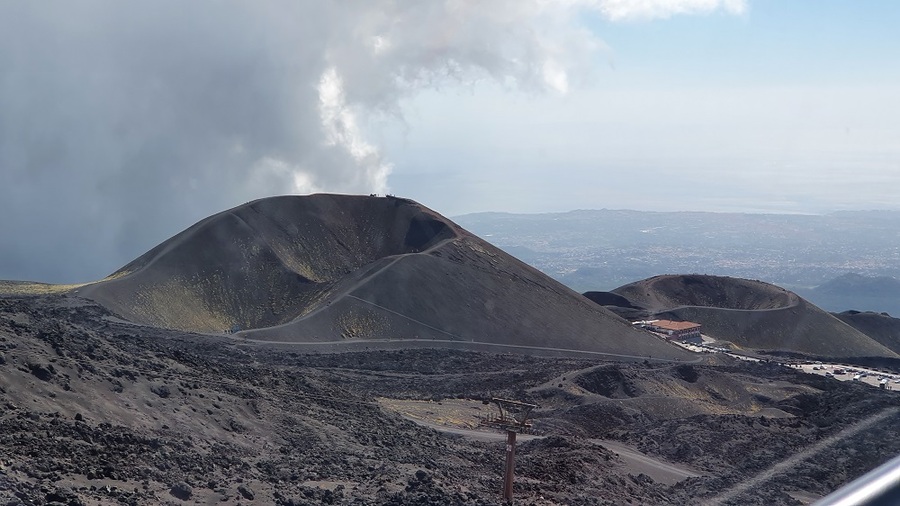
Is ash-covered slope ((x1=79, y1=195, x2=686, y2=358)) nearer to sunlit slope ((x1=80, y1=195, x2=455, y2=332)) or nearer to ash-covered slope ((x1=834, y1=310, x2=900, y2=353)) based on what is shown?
sunlit slope ((x1=80, y1=195, x2=455, y2=332))

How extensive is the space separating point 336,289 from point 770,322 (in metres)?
50.3

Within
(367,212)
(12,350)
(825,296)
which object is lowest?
(825,296)

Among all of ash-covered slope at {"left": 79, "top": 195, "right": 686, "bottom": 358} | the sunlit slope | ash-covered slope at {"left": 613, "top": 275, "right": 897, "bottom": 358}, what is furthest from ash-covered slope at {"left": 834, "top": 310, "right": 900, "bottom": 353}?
the sunlit slope

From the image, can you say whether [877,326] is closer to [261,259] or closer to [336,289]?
[336,289]

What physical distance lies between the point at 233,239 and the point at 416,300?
19264 mm

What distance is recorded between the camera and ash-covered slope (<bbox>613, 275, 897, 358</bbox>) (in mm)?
94062

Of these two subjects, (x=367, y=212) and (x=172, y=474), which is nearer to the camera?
(x=172, y=474)

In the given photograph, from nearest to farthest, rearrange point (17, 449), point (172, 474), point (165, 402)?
point (17, 449) → point (172, 474) → point (165, 402)

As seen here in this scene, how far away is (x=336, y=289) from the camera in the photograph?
7500 cm

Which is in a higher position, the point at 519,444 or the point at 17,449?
the point at 17,449

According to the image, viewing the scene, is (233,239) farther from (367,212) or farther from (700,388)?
(700,388)

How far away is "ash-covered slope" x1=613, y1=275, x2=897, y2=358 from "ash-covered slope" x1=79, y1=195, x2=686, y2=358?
69.2 feet

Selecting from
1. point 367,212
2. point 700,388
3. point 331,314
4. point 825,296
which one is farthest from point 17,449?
point 825,296

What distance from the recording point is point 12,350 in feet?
75.5
